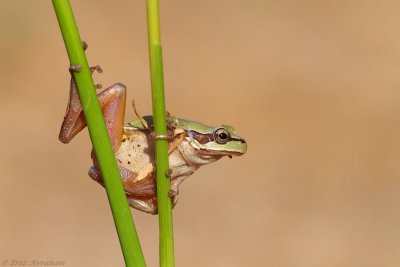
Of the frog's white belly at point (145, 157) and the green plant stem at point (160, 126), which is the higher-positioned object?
the frog's white belly at point (145, 157)

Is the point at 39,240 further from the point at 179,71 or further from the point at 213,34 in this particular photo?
the point at 213,34

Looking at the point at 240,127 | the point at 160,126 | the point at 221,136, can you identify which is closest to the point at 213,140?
the point at 221,136

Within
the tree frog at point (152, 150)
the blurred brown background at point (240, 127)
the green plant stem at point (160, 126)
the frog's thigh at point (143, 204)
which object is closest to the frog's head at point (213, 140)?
the tree frog at point (152, 150)

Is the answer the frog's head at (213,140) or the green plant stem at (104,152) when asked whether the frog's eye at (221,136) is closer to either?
the frog's head at (213,140)

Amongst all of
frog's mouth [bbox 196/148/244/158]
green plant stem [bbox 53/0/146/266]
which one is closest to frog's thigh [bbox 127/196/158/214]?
frog's mouth [bbox 196/148/244/158]

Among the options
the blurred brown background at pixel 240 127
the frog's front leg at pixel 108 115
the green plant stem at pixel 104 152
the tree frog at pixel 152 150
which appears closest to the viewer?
the green plant stem at pixel 104 152

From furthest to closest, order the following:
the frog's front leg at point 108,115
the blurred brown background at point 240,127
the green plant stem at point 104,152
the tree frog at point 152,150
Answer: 1. the blurred brown background at point 240,127
2. the tree frog at point 152,150
3. the frog's front leg at point 108,115
4. the green plant stem at point 104,152

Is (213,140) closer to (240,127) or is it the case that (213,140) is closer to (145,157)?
(145,157)

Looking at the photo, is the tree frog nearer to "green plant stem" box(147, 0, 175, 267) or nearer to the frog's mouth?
the frog's mouth

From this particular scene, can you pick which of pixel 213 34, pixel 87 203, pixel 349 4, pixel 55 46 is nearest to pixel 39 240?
pixel 87 203
